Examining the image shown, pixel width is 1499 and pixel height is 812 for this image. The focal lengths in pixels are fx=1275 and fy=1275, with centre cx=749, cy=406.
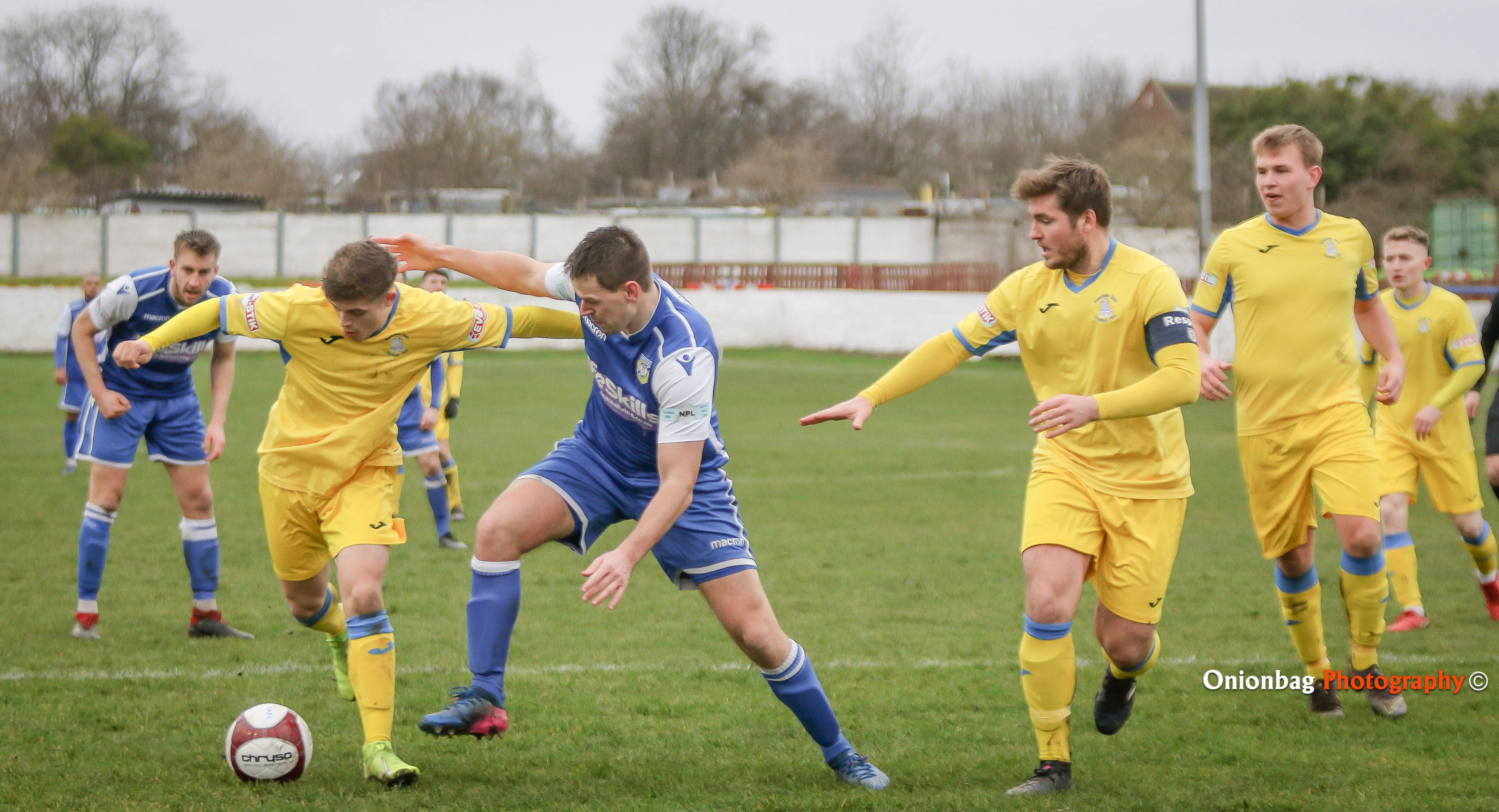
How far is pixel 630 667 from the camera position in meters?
6.15

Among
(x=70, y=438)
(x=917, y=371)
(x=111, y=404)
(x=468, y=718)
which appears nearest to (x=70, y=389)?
(x=70, y=438)

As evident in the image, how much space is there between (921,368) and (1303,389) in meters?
1.89

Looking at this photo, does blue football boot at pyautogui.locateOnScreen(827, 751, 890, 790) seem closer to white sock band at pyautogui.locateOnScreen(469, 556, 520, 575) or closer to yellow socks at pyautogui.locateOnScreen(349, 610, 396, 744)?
white sock band at pyautogui.locateOnScreen(469, 556, 520, 575)

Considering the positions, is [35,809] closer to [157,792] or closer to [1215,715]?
[157,792]

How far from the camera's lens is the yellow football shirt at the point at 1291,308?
543cm

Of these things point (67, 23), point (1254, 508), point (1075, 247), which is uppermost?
point (67, 23)

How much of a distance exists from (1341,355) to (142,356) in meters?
4.94

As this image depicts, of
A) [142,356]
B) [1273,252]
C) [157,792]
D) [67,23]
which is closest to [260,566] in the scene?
[142,356]

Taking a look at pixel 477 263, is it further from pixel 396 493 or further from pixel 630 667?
pixel 630 667

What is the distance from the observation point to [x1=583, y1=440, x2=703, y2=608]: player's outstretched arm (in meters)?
3.71

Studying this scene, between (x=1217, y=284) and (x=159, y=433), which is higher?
(x=1217, y=284)

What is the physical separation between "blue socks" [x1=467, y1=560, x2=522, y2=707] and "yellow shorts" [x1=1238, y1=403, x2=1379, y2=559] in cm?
317

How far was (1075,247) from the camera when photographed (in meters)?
4.45

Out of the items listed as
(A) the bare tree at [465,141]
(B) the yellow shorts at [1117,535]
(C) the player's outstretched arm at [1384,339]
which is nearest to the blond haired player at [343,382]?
(B) the yellow shorts at [1117,535]
